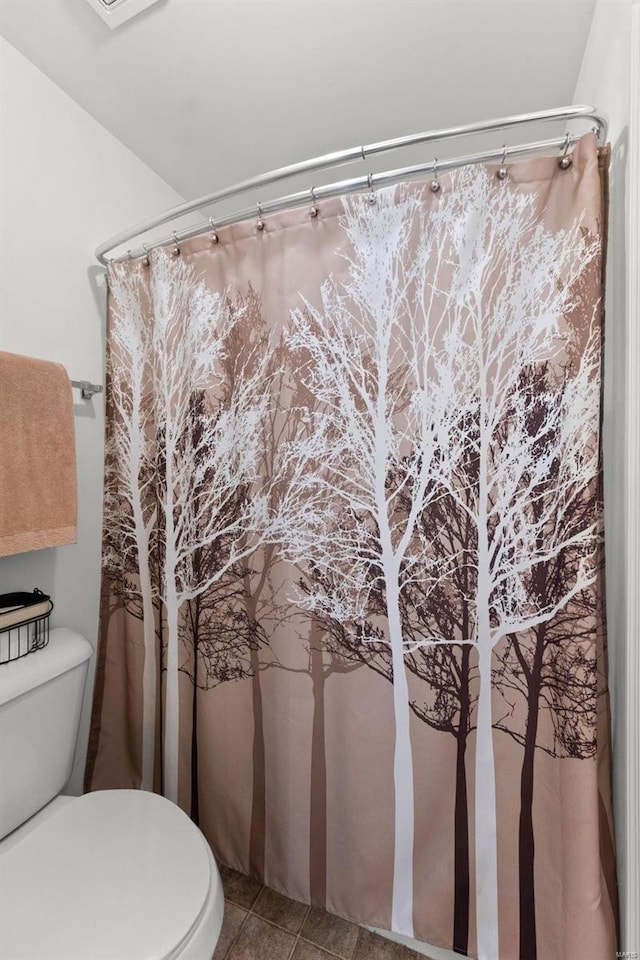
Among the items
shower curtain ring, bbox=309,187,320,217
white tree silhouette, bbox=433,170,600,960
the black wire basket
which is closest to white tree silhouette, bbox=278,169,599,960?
white tree silhouette, bbox=433,170,600,960

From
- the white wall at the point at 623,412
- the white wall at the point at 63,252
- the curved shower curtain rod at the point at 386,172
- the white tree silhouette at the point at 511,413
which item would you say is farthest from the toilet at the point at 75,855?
the curved shower curtain rod at the point at 386,172

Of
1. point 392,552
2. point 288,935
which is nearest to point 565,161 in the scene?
point 392,552

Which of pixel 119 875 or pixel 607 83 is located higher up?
pixel 607 83

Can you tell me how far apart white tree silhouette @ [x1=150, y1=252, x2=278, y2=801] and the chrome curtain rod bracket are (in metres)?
0.21

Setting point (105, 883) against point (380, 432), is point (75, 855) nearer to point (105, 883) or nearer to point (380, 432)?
point (105, 883)

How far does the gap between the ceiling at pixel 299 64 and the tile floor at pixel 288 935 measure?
7.93 ft

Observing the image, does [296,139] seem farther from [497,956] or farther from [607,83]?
[497,956]

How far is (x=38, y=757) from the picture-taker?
1023 mm

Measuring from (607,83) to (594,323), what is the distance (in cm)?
60

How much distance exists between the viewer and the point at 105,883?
82cm

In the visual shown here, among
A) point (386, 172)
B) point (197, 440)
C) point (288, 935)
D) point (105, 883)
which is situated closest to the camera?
point (105, 883)

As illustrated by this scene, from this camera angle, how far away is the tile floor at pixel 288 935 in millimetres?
1092

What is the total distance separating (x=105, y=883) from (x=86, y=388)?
1.25 m

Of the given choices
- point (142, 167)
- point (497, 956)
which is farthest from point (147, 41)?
point (497, 956)
